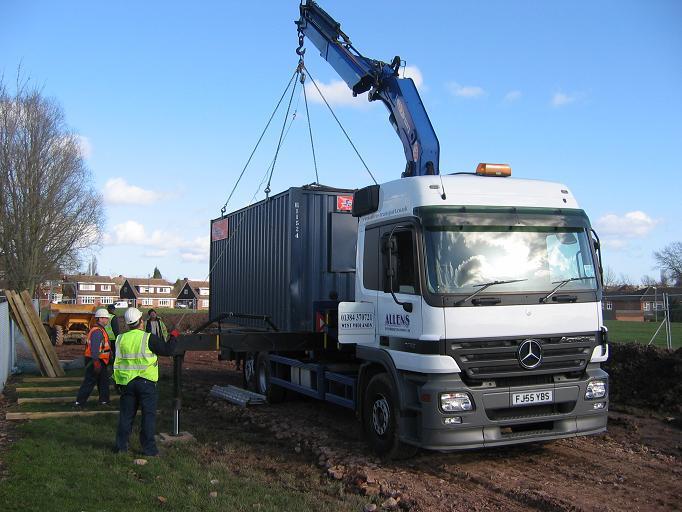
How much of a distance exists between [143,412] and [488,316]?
4.08m

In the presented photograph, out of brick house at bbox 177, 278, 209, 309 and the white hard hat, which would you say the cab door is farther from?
brick house at bbox 177, 278, 209, 309

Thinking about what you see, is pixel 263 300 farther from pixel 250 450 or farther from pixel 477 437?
pixel 477 437

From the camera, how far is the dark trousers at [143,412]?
7.23 meters

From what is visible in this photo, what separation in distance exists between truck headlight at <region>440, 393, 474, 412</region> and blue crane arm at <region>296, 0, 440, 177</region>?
417cm

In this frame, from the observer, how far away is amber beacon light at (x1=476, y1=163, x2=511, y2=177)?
7.44 metres

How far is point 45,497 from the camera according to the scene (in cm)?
564

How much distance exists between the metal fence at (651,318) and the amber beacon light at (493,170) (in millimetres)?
3327

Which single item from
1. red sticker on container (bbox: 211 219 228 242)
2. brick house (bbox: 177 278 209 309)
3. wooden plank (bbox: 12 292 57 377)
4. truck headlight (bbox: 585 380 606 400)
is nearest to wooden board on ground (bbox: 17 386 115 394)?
wooden plank (bbox: 12 292 57 377)

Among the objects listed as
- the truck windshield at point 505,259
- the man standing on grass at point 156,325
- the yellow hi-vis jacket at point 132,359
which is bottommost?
the yellow hi-vis jacket at point 132,359

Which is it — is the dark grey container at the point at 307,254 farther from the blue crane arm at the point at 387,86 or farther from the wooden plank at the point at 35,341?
the wooden plank at the point at 35,341

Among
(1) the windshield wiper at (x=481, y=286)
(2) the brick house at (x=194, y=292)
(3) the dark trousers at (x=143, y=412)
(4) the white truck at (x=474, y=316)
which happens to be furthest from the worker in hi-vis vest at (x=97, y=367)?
(2) the brick house at (x=194, y=292)

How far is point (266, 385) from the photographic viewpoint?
36.3 feet

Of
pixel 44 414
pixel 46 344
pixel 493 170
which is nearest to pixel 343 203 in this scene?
pixel 493 170

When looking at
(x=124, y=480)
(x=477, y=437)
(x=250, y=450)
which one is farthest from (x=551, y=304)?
(x=124, y=480)
